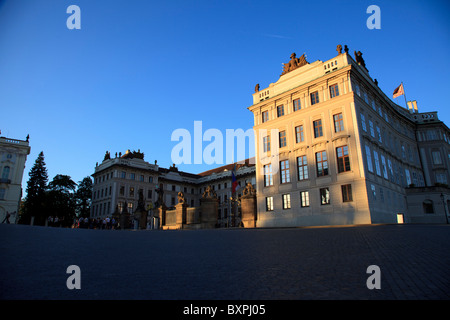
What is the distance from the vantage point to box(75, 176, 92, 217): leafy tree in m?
75.8

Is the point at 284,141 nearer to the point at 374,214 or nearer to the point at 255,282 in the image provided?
the point at 374,214

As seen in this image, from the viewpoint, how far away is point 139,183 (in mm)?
71500

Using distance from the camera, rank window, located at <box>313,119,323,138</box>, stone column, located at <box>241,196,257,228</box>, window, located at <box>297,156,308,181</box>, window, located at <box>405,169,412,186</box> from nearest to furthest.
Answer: stone column, located at <box>241,196,257,228</box>, window, located at <box>313,119,323,138</box>, window, located at <box>297,156,308,181</box>, window, located at <box>405,169,412,186</box>

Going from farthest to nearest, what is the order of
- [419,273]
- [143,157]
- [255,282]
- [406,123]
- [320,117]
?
[143,157] → [406,123] → [320,117] → [419,273] → [255,282]

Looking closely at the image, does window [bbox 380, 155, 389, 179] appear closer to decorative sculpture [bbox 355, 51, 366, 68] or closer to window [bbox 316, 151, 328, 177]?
window [bbox 316, 151, 328, 177]

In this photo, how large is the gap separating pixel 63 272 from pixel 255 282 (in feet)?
12.4

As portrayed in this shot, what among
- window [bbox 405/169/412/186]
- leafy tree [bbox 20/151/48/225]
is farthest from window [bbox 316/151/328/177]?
leafy tree [bbox 20/151/48/225]

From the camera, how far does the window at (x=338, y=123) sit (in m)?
30.1

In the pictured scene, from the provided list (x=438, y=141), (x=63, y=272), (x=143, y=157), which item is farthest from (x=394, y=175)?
(x=143, y=157)

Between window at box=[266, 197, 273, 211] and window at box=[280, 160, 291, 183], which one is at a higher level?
window at box=[280, 160, 291, 183]

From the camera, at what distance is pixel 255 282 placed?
490 centimetres

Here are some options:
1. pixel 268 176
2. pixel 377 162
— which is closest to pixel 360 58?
pixel 377 162

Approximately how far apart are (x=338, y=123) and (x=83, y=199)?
67.5 meters

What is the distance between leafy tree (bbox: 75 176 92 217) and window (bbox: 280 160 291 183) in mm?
59711
